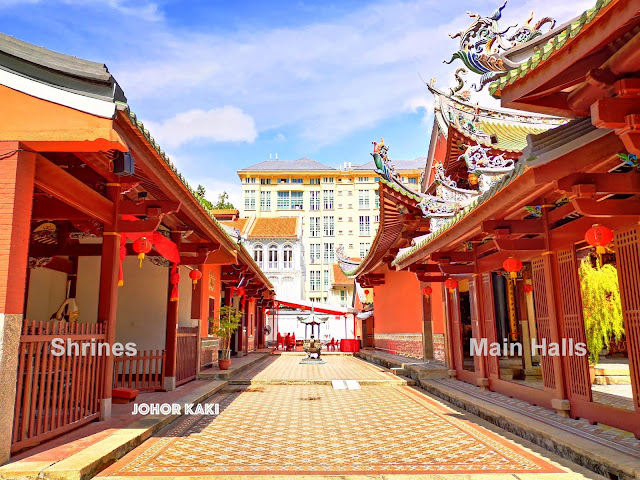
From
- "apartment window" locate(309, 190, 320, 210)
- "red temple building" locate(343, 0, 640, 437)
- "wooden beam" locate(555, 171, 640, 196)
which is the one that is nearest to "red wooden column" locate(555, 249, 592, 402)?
"red temple building" locate(343, 0, 640, 437)

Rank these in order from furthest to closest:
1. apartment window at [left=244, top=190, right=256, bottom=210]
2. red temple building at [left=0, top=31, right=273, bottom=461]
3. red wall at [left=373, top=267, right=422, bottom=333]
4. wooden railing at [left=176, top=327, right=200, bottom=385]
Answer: apartment window at [left=244, top=190, right=256, bottom=210], red wall at [left=373, top=267, right=422, bottom=333], wooden railing at [left=176, top=327, right=200, bottom=385], red temple building at [left=0, top=31, right=273, bottom=461]

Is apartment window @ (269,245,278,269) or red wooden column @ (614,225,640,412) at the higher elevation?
apartment window @ (269,245,278,269)

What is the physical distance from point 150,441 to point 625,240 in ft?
17.6

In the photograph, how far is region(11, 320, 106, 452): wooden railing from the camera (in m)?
4.16

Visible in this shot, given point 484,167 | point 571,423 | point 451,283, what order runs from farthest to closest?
point 451,283
point 484,167
point 571,423

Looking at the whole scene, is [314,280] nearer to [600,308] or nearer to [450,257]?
[450,257]

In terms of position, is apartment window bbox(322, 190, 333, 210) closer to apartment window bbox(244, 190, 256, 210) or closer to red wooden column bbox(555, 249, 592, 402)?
apartment window bbox(244, 190, 256, 210)

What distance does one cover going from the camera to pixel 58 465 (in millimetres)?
3744

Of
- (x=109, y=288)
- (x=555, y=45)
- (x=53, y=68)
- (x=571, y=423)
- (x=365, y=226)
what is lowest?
(x=571, y=423)

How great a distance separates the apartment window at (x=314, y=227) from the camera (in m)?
49.0

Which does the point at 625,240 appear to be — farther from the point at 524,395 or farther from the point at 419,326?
the point at 419,326

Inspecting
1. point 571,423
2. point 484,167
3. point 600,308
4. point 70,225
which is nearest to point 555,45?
point 571,423

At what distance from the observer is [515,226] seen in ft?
20.9

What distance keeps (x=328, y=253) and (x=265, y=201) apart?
908cm
